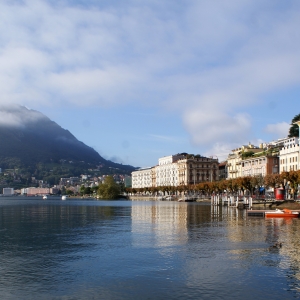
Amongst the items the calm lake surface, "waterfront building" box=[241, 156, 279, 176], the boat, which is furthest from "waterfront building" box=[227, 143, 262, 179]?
the calm lake surface

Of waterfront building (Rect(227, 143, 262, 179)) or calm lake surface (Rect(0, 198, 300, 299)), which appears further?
waterfront building (Rect(227, 143, 262, 179))

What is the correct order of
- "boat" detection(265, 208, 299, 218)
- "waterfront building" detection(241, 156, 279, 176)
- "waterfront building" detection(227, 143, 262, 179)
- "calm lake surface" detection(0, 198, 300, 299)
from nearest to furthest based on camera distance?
"calm lake surface" detection(0, 198, 300, 299) < "boat" detection(265, 208, 299, 218) < "waterfront building" detection(241, 156, 279, 176) < "waterfront building" detection(227, 143, 262, 179)

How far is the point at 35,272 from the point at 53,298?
20.5 feet

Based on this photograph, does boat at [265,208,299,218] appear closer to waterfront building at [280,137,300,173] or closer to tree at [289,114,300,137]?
waterfront building at [280,137,300,173]

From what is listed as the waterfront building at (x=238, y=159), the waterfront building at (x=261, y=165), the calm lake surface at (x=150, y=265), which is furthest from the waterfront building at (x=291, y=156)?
the calm lake surface at (x=150, y=265)

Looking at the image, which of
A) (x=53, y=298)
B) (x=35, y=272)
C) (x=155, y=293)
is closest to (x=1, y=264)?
(x=35, y=272)

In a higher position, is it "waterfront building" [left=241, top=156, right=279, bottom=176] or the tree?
the tree

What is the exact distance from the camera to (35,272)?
98.0 ft

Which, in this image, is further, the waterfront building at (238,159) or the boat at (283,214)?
the waterfront building at (238,159)

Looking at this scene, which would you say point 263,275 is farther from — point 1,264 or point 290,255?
point 1,264

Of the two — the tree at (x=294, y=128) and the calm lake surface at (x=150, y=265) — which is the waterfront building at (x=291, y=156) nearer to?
the tree at (x=294, y=128)

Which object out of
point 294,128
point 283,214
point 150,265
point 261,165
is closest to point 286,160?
point 261,165

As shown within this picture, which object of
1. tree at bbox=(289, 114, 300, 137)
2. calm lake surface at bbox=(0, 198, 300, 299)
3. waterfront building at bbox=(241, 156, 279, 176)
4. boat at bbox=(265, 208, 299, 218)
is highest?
tree at bbox=(289, 114, 300, 137)

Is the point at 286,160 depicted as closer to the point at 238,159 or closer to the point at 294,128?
the point at 294,128
